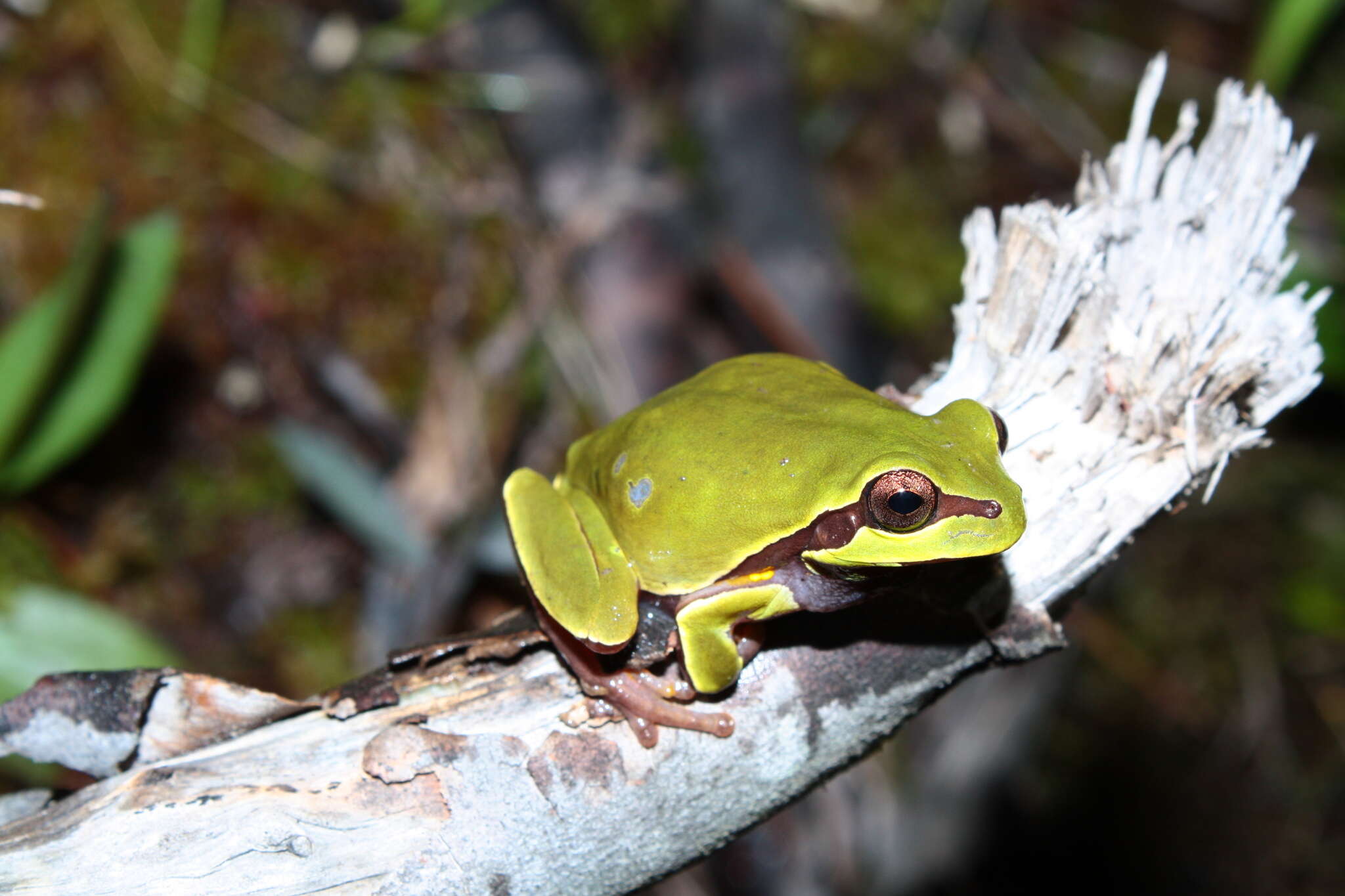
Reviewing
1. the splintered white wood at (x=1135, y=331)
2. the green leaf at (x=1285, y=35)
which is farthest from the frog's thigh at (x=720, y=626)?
the green leaf at (x=1285, y=35)

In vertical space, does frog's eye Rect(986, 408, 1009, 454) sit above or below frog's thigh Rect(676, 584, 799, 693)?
above

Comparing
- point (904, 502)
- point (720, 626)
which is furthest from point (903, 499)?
point (720, 626)

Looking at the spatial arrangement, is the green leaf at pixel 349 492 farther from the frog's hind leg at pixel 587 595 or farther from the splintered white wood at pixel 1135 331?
the splintered white wood at pixel 1135 331

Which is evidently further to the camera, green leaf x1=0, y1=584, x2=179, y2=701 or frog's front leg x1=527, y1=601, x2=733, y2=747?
green leaf x1=0, y1=584, x2=179, y2=701

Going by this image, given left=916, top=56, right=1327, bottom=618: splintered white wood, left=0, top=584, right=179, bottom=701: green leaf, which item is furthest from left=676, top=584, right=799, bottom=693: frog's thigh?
left=0, top=584, right=179, bottom=701: green leaf

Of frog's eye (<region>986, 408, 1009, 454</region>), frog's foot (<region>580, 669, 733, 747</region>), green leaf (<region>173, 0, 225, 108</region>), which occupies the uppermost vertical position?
green leaf (<region>173, 0, 225, 108</region>)

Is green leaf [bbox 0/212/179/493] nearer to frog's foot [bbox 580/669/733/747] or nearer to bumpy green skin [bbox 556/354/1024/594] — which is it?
bumpy green skin [bbox 556/354/1024/594]

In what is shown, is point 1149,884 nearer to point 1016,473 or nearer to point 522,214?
point 1016,473
